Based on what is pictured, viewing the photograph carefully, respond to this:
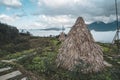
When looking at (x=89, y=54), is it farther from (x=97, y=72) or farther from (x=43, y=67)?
(x=43, y=67)

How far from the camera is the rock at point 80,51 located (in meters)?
15.3

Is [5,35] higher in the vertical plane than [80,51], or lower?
higher

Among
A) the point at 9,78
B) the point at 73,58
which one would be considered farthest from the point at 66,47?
the point at 9,78

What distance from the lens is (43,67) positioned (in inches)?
636

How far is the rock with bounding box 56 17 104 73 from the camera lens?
1532cm

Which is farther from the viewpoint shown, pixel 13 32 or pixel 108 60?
pixel 13 32

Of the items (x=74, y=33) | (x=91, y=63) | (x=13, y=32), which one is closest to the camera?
(x=91, y=63)

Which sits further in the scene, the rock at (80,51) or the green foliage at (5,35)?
the green foliage at (5,35)

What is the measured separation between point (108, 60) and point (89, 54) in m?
5.92

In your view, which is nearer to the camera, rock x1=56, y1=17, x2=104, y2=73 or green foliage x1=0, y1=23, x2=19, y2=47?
rock x1=56, y1=17, x2=104, y2=73

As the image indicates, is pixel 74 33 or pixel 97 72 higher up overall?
pixel 74 33

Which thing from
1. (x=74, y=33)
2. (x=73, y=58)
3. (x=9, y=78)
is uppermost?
(x=74, y=33)

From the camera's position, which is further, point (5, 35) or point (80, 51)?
point (5, 35)

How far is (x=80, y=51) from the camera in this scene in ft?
51.1
